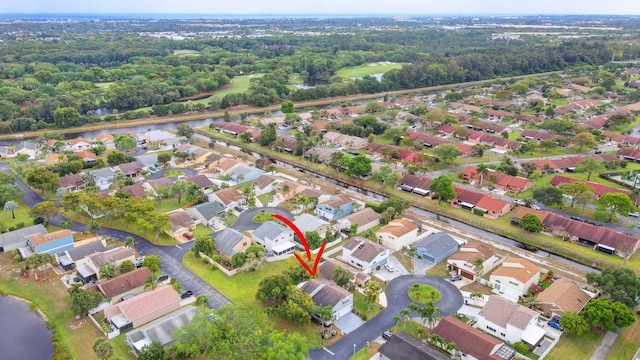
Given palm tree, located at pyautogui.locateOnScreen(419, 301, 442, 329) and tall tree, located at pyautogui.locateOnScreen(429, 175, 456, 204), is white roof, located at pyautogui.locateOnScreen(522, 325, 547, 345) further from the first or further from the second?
tall tree, located at pyautogui.locateOnScreen(429, 175, 456, 204)

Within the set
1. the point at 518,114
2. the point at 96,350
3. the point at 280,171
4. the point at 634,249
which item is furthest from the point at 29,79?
the point at 634,249

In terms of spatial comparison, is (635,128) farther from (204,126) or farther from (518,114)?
(204,126)

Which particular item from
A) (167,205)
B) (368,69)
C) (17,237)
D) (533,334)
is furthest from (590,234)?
(368,69)

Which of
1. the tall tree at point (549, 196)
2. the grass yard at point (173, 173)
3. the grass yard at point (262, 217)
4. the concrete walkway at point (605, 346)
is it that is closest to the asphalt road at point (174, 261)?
the grass yard at point (262, 217)

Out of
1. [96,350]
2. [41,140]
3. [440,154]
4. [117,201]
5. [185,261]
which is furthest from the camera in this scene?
[41,140]

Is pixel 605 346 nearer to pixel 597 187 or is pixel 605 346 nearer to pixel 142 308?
pixel 597 187

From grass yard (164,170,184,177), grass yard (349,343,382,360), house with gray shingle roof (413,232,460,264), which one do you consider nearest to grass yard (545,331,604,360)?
grass yard (349,343,382,360)

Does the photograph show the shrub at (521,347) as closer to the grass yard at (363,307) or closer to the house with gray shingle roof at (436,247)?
the grass yard at (363,307)
